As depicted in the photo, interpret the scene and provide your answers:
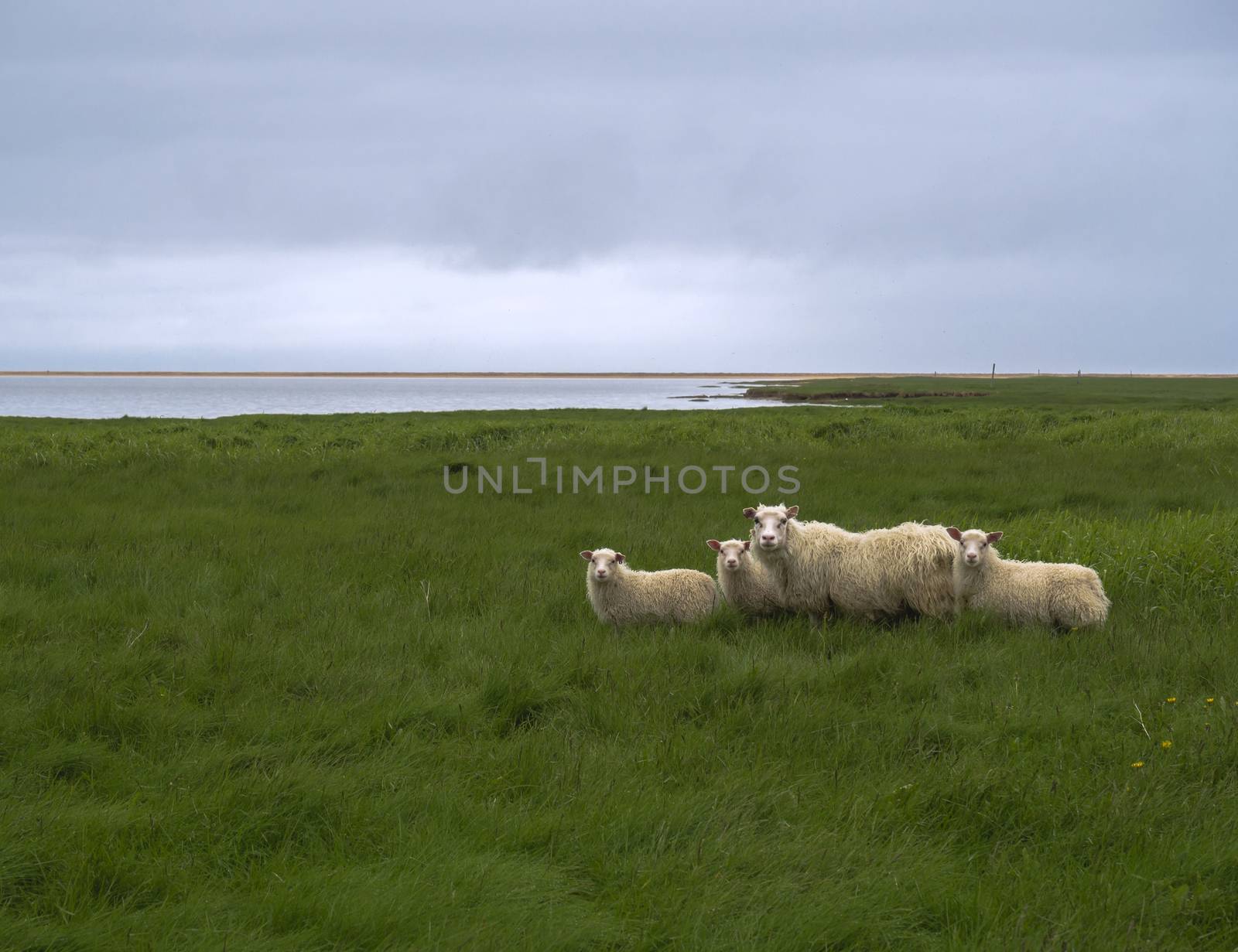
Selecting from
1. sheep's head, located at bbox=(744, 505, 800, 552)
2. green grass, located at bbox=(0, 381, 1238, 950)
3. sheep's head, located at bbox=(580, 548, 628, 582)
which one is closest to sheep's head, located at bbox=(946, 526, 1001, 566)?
green grass, located at bbox=(0, 381, 1238, 950)

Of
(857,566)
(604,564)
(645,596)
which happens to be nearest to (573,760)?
(604,564)

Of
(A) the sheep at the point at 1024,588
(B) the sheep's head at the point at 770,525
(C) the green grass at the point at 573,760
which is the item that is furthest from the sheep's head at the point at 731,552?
(A) the sheep at the point at 1024,588

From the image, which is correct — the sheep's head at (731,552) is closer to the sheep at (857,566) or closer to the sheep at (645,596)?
the sheep at (857,566)

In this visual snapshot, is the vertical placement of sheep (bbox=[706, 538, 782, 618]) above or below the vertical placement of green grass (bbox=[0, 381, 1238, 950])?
above

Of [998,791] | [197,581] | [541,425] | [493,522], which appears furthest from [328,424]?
[998,791]

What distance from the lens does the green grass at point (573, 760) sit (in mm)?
3398

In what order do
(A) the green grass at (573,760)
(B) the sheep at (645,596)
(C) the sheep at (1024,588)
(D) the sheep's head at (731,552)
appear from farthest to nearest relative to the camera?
(B) the sheep at (645,596)
(D) the sheep's head at (731,552)
(C) the sheep at (1024,588)
(A) the green grass at (573,760)

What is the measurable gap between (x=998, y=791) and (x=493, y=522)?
8469 mm

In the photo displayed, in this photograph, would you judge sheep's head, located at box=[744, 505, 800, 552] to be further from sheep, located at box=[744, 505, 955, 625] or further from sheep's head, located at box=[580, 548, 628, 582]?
sheep's head, located at box=[580, 548, 628, 582]

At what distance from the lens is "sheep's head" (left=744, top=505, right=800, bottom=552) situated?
7.30 m

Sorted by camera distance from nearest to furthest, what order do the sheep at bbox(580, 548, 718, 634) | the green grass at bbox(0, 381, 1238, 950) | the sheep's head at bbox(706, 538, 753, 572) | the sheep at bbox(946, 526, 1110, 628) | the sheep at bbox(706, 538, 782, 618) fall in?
the green grass at bbox(0, 381, 1238, 950), the sheep at bbox(946, 526, 1110, 628), the sheep's head at bbox(706, 538, 753, 572), the sheep at bbox(580, 548, 718, 634), the sheep at bbox(706, 538, 782, 618)

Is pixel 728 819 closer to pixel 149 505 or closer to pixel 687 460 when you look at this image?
pixel 149 505

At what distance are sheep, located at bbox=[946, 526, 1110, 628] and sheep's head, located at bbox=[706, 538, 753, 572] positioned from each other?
5.84 feet

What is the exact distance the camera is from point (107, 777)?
14.5 ft
